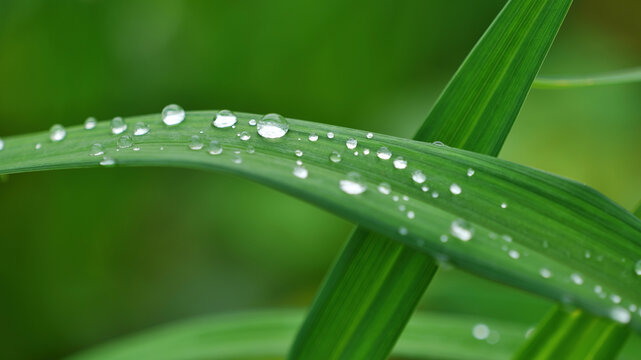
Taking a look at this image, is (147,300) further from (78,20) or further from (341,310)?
(341,310)

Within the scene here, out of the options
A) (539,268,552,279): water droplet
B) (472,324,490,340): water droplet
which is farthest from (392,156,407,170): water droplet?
(472,324,490,340): water droplet

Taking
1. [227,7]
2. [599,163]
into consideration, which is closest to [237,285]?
[227,7]

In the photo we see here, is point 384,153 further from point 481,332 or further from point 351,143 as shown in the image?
point 481,332

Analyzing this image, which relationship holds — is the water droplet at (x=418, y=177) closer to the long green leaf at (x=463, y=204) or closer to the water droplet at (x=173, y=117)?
the long green leaf at (x=463, y=204)

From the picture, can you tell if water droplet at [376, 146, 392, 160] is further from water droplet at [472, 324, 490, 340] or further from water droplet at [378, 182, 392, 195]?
water droplet at [472, 324, 490, 340]

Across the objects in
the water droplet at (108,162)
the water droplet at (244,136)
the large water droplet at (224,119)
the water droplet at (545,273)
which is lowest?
the water droplet at (108,162)

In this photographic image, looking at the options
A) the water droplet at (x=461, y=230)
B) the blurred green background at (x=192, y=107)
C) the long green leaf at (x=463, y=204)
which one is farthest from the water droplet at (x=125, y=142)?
the blurred green background at (x=192, y=107)
